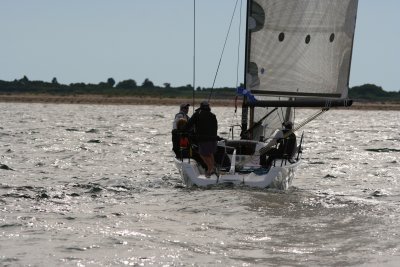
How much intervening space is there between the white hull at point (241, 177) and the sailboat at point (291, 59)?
4.49 ft

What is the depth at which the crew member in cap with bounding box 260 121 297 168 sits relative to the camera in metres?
17.6

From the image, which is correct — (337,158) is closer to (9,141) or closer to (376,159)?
(376,159)

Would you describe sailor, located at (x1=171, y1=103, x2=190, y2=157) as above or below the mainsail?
below

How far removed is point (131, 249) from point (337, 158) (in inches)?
715

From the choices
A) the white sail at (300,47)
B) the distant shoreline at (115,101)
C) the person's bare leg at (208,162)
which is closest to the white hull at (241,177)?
the person's bare leg at (208,162)

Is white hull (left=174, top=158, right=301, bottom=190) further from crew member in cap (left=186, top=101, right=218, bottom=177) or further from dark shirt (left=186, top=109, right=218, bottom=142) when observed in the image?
dark shirt (left=186, top=109, right=218, bottom=142)

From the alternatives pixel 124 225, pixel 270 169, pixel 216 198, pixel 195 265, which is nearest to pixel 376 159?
pixel 270 169

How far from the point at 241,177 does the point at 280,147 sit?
2.24 meters

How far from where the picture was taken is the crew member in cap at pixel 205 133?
16484mm

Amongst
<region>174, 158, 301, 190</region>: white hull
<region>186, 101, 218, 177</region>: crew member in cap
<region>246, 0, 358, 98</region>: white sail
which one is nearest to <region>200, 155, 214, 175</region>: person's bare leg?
<region>186, 101, 218, 177</region>: crew member in cap

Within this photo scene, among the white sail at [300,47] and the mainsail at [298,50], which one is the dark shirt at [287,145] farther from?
the white sail at [300,47]

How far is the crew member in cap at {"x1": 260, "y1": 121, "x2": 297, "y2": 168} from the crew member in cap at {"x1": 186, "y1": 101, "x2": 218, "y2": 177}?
1.59 meters

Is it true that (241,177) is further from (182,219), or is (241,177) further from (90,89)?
(90,89)

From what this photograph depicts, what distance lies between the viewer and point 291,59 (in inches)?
769
